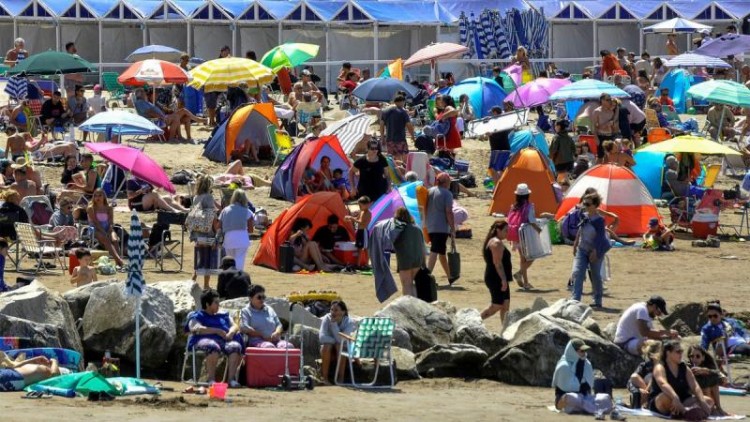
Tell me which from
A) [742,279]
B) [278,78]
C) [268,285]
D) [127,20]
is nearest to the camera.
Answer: [268,285]

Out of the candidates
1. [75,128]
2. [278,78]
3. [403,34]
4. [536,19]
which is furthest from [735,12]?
[75,128]

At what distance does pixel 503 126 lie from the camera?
1037 inches

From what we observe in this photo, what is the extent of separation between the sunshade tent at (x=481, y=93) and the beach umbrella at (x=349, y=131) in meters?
4.84

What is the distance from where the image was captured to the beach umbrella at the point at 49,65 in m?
28.2

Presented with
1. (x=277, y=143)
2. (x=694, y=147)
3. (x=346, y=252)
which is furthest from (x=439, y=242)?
(x=277, y=143)

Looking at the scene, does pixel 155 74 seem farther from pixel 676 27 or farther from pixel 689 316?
pixel 689 316

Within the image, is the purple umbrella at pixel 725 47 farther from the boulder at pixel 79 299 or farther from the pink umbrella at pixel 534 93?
the boulder at pixel 79 299

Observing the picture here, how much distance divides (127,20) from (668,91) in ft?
35.7

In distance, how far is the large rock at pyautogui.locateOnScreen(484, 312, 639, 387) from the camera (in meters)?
15.0

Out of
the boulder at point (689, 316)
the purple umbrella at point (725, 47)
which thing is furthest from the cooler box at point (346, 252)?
the purple umbrella at point (725, 47)

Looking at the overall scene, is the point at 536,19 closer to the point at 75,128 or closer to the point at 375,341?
the point at 75,128

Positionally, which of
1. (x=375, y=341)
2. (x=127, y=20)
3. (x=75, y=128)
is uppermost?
(x=127, y=20)

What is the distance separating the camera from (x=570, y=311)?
16219mm

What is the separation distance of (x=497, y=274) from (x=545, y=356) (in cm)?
184
